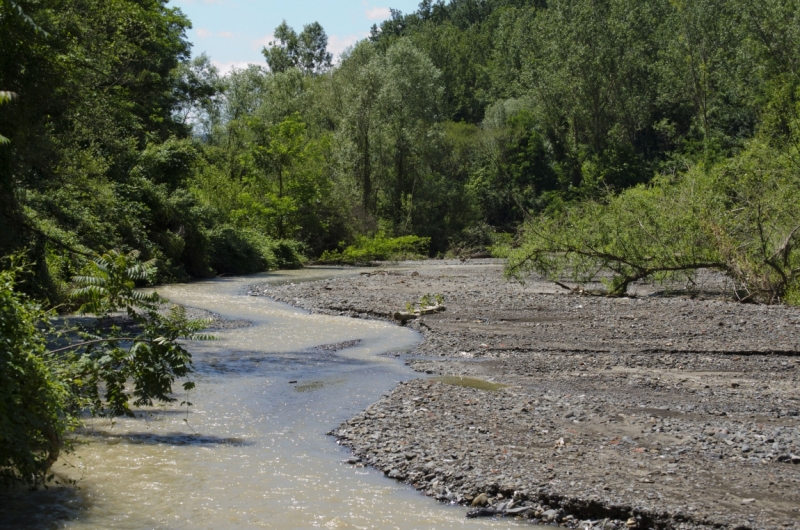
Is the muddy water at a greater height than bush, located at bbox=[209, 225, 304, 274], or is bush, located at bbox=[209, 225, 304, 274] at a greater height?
bush, located at bbox=[209, 225, 304, 274]

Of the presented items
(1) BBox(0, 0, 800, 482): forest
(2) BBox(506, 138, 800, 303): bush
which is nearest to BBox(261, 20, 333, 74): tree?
(1) BBox(0, 0, 800, 482): forest

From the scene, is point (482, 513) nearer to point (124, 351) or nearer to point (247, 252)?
point (124, 351)

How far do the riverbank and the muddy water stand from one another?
0.51 meters

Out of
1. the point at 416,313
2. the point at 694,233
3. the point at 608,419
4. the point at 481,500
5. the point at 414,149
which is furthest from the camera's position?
the point at 414,149

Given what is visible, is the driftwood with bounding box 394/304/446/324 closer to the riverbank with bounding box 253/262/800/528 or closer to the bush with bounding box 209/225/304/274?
the riverbank with bounding box 253/262/800/528

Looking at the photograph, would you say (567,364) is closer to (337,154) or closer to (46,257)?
(46,257)

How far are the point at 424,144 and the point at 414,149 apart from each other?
935 mm

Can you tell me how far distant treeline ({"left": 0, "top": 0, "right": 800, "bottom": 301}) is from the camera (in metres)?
18.7

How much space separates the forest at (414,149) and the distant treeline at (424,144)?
0.39 feet

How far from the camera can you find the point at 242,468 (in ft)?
27.5

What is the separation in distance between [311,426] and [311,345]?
21.3 ft

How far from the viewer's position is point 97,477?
795cm

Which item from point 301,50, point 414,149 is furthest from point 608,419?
point 301,50

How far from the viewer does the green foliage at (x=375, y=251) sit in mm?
45781
